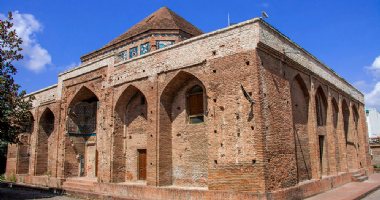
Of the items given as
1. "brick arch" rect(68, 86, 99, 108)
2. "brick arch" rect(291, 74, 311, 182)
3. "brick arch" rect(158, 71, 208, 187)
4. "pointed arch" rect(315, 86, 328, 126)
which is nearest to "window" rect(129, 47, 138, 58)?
"brick arch" rect(68, 86, 99, 108)

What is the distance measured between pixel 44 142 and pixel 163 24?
10878 mm

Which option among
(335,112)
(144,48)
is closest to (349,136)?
(335,112)

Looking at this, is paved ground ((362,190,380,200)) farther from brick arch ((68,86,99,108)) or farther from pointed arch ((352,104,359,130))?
brick arch ((68,86,99,108))

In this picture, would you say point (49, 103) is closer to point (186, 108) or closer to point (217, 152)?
point (186, 108)

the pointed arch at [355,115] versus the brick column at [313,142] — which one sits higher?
the pointed arch at [355,115]

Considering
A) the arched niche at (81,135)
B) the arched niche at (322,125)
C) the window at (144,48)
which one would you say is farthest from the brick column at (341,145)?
the arched niche at (81,135)

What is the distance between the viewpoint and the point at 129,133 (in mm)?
15406

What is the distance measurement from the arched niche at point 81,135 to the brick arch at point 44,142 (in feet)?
9.95

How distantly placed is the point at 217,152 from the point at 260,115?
76.5 inches

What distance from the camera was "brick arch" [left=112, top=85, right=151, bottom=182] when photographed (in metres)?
14.8

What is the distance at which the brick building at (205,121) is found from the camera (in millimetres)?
10586

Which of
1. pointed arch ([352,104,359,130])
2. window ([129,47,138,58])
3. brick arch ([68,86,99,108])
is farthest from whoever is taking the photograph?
pointed arch ([352,104,359,130])

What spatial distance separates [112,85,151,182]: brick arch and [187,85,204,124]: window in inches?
96.5

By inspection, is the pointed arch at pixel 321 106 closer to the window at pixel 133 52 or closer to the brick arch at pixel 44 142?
the window at pixel 133 52
